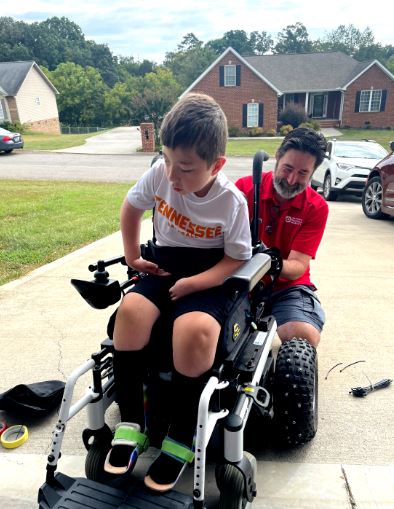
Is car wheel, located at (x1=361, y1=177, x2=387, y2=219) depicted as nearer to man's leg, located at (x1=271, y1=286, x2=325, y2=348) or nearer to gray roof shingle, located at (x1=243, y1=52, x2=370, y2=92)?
man's leg, located at (x1=271, y1=286, x2=325, y2=348)

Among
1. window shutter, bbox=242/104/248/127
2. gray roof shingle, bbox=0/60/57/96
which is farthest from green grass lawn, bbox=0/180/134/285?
gray roof shingle, bbox=0/60/57/96

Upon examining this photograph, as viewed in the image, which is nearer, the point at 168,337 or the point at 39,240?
the point at 168,337

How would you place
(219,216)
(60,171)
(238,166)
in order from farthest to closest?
(238,166), (60,171), (219,216)

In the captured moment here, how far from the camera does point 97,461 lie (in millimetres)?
1747

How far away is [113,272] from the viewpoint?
4.50 metres

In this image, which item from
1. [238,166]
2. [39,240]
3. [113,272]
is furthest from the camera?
[238,166]

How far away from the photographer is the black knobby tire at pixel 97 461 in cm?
170

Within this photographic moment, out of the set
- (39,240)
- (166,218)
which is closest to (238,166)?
(39,240)

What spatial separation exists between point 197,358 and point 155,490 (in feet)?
1.57

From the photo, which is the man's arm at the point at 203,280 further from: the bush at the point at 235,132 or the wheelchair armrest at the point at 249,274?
the bush at the point at 235,132

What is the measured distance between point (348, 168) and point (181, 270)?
8483 millimetres

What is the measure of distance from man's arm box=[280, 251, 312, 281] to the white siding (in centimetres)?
3886

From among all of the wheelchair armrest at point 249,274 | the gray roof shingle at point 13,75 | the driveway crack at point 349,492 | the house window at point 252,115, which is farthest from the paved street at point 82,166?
the gray roof shingle at point 13,75

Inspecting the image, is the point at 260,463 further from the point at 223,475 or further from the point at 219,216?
the point at 219,216
